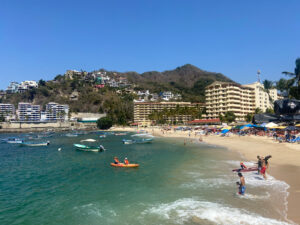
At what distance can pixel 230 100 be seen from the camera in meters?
100

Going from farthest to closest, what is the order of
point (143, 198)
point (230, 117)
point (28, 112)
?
point (28, 112) → point (230, 117) → point (143, 198)

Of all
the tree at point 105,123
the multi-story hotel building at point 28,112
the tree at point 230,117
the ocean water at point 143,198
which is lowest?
the ocean water at point 143,198

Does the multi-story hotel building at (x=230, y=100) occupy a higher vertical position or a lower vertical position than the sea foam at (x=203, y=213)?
higher

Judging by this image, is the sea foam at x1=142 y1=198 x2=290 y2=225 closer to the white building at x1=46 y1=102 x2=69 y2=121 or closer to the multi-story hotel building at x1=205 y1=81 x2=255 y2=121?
the multi-story hotel building at x1=205 y1=81 x2=255 y2=121

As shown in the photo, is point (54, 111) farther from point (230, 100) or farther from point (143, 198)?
point (143, 198)

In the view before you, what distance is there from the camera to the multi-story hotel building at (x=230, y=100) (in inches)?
3989

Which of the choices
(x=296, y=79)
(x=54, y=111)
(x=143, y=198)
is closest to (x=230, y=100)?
(x=296, y=79)

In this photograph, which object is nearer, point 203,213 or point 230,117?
point 203,213

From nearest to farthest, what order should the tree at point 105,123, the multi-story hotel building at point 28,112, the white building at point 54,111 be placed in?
1. the tree at point 105,123
2. the white building at point 54,111
3. the multi-story hotel building at point 28,112

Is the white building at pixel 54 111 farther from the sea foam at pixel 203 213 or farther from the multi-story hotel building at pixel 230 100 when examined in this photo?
the sea foam at pixel 203 213

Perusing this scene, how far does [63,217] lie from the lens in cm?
1228

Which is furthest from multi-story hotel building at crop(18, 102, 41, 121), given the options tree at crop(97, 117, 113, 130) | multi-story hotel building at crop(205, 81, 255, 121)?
multi-story hotel building at crop(205, 81, 255, 121)

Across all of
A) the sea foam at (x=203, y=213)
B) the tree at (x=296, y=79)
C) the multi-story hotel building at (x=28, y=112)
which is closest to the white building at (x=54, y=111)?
the multi-story hotel building at (x=28, y=112)

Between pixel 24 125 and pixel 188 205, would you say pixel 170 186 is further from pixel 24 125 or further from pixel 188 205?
pixel 24 125
